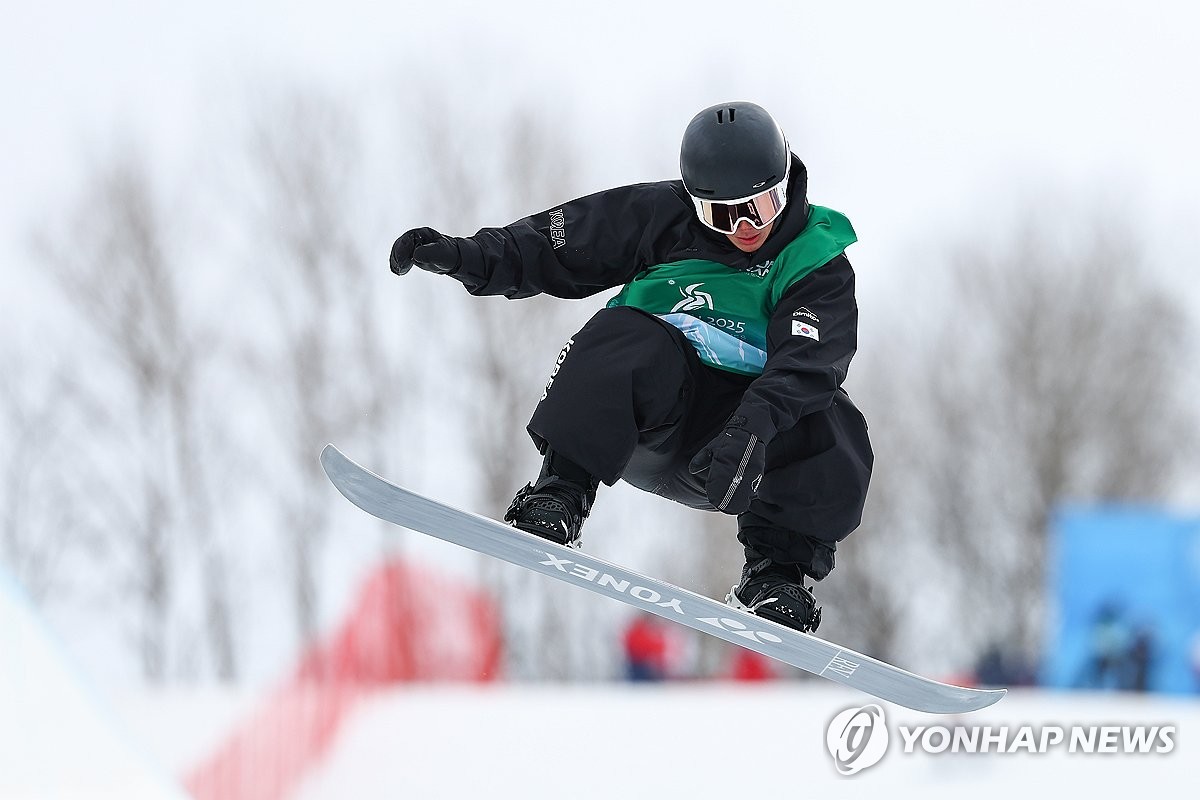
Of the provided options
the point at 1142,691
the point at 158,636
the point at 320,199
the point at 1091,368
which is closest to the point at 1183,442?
the point at 1091,368

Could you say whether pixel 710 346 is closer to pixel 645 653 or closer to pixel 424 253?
pixel 424 253

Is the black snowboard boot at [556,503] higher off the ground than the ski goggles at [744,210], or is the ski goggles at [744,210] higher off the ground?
the ski goggles at [744,210]

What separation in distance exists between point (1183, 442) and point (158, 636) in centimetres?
1741

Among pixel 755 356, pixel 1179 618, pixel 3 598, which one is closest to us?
pixel 755 356

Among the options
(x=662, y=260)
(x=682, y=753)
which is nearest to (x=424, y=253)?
(x=662, y=260)

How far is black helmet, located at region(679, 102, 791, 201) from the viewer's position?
14.5ft

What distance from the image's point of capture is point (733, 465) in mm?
4195

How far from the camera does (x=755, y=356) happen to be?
4.80m

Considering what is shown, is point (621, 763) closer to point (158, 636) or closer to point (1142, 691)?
point (1142, 691)

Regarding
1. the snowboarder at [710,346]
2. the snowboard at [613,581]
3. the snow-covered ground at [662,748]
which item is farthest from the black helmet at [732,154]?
the snow-covered ground at [662,748]

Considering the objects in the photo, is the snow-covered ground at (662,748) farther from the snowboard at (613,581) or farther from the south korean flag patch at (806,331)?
the south korean flag patch at (806,331)

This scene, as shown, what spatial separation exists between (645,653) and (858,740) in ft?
13.8

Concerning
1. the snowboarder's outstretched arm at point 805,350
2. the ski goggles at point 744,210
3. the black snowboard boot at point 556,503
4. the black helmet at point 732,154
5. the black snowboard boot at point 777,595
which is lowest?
the black snowboard boot at point 777,595

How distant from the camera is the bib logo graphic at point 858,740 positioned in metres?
10.4
